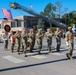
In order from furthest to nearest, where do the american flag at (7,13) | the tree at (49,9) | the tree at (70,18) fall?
1. the tree at (49,9)
2. the tree at (70,18)
3. the american flag at (7,13)

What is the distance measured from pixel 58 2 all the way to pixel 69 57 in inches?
2920

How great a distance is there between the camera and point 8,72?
8711mm

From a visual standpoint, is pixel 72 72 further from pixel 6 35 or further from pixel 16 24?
A: pixel 16 24

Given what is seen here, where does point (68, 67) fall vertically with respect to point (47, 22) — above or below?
below

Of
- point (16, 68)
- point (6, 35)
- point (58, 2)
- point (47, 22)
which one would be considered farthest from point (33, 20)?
point (16, 68)

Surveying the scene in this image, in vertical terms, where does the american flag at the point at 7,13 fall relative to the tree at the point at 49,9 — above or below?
below

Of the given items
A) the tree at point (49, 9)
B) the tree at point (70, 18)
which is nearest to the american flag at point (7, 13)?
the tree at point (70, 18)

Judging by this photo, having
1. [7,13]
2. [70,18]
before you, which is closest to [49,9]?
[70,18]

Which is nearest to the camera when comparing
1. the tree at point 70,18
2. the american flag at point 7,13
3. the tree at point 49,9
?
the american flag at point 7,13

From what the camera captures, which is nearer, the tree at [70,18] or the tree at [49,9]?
the tree at [70,18]

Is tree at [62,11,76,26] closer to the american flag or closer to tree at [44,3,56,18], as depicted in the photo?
tree at [44,3,56,18]

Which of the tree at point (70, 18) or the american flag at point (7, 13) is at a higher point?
the tree at point (70, 18)

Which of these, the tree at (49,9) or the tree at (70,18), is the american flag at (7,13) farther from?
the tree at (49,9)

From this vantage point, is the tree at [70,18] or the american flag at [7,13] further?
the tree at [70,18]
